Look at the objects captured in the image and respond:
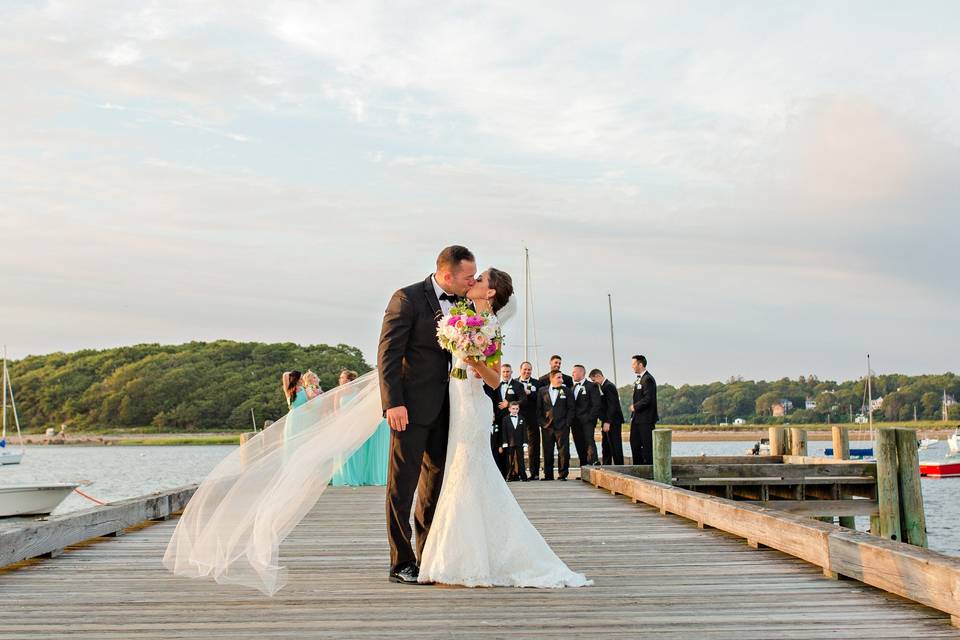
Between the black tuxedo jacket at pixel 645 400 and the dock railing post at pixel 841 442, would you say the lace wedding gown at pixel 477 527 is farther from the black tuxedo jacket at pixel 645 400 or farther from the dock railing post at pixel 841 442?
the dock railing post at pixel 841 442

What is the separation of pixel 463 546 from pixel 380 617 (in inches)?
38.0

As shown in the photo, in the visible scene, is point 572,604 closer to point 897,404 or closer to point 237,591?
point 237,591

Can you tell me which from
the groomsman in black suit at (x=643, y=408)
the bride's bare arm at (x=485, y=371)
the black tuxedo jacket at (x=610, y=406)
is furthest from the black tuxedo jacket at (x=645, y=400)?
the bride's bare arm at (x=485, y=371)

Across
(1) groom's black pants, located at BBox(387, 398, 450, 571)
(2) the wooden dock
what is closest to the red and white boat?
(2) the wooden dock

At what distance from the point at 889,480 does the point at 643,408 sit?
192 inches

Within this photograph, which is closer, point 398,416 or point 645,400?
point 398,416

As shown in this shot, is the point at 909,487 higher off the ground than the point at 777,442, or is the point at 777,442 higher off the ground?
the point at 777,442

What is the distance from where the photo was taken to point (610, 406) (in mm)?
18031

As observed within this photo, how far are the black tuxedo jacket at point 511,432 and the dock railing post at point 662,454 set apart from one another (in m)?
4.39

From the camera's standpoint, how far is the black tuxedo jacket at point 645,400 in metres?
16.6

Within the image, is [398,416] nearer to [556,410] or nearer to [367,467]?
[367,467]

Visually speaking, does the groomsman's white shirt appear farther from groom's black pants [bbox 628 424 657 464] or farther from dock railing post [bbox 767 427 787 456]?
dock railing post [bbox 767 427 787 456]

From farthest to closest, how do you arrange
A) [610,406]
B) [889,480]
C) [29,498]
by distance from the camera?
[29,498] < [610,406] < [889,480]

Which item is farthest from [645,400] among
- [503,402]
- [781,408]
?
[781,408]
